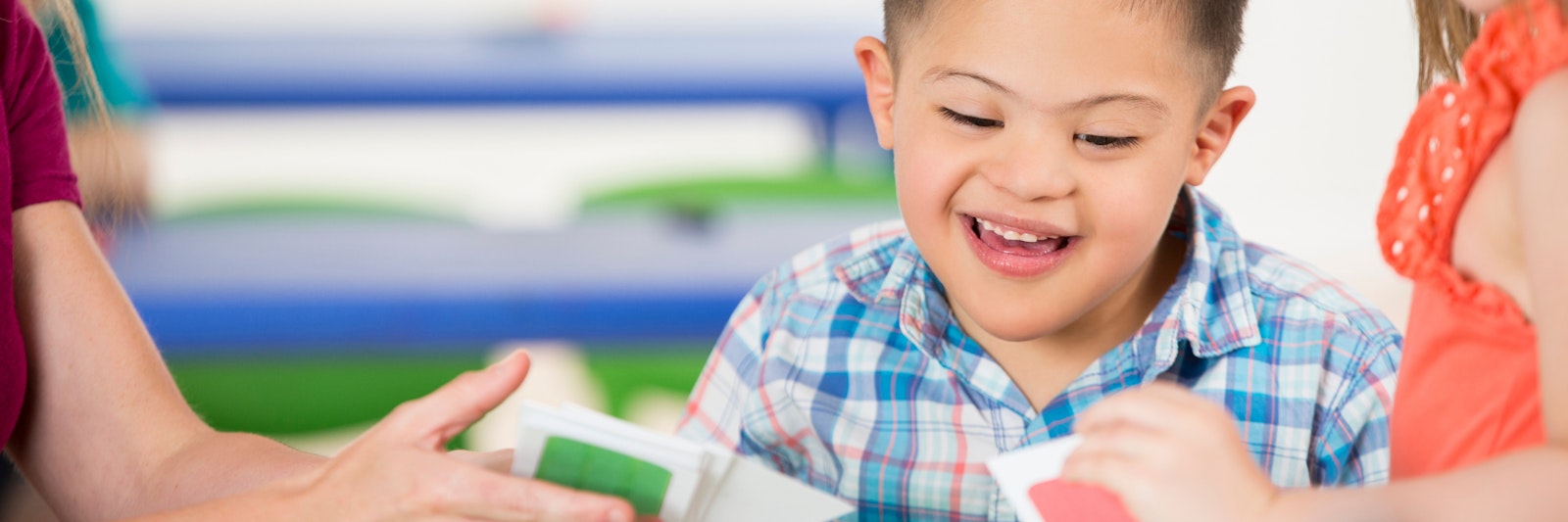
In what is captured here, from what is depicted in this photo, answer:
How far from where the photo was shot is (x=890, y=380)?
3.88 ft

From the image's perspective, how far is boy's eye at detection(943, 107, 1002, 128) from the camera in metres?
0.99

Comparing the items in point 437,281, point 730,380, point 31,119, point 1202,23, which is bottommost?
point 437,281

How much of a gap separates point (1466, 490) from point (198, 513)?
72 cm

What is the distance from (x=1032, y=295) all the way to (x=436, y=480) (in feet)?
1.51

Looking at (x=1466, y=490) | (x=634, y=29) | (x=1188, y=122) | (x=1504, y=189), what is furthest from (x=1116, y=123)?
(x=634, y=29)

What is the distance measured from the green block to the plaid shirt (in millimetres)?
356

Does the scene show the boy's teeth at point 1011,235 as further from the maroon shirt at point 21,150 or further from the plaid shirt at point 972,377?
the maroon shirt at point 21,150

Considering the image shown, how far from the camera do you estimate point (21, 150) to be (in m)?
1.04

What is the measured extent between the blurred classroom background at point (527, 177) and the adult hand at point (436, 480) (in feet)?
4.29

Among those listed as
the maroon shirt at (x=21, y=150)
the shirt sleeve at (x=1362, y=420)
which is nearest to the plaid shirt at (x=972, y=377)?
the shirt sleeve at (x=1362, y=420)

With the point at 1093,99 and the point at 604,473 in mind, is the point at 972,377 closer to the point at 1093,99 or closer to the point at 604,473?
the point at 1093,99

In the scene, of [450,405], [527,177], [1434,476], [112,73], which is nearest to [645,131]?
[527,177]

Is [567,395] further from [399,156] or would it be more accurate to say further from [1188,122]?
[1188,122]

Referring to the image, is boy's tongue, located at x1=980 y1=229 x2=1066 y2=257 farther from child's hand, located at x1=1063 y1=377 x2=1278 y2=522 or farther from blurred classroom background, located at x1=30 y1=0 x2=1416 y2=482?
blurred classroom background, located at x1=30 y1=0 x2=1416 y2=482
